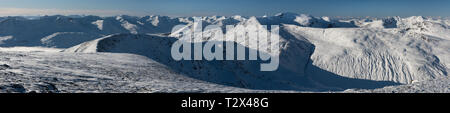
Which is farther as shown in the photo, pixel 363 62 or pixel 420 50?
pixel 420 50

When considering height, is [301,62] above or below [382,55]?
below

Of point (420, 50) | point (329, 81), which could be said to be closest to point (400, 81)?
point (329, 81)

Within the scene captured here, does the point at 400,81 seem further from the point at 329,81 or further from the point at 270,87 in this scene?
the point at 270,87

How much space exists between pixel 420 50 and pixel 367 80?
94.6ft

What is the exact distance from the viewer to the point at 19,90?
10789 millimetres

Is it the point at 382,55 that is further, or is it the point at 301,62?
the point at 301,62

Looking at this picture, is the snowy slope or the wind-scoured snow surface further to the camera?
the snowy slope

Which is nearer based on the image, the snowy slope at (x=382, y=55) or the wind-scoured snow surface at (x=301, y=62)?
the wind-scoured snow surface at (x=301, y=62)

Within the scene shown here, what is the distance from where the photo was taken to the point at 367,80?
66938 millimetres
